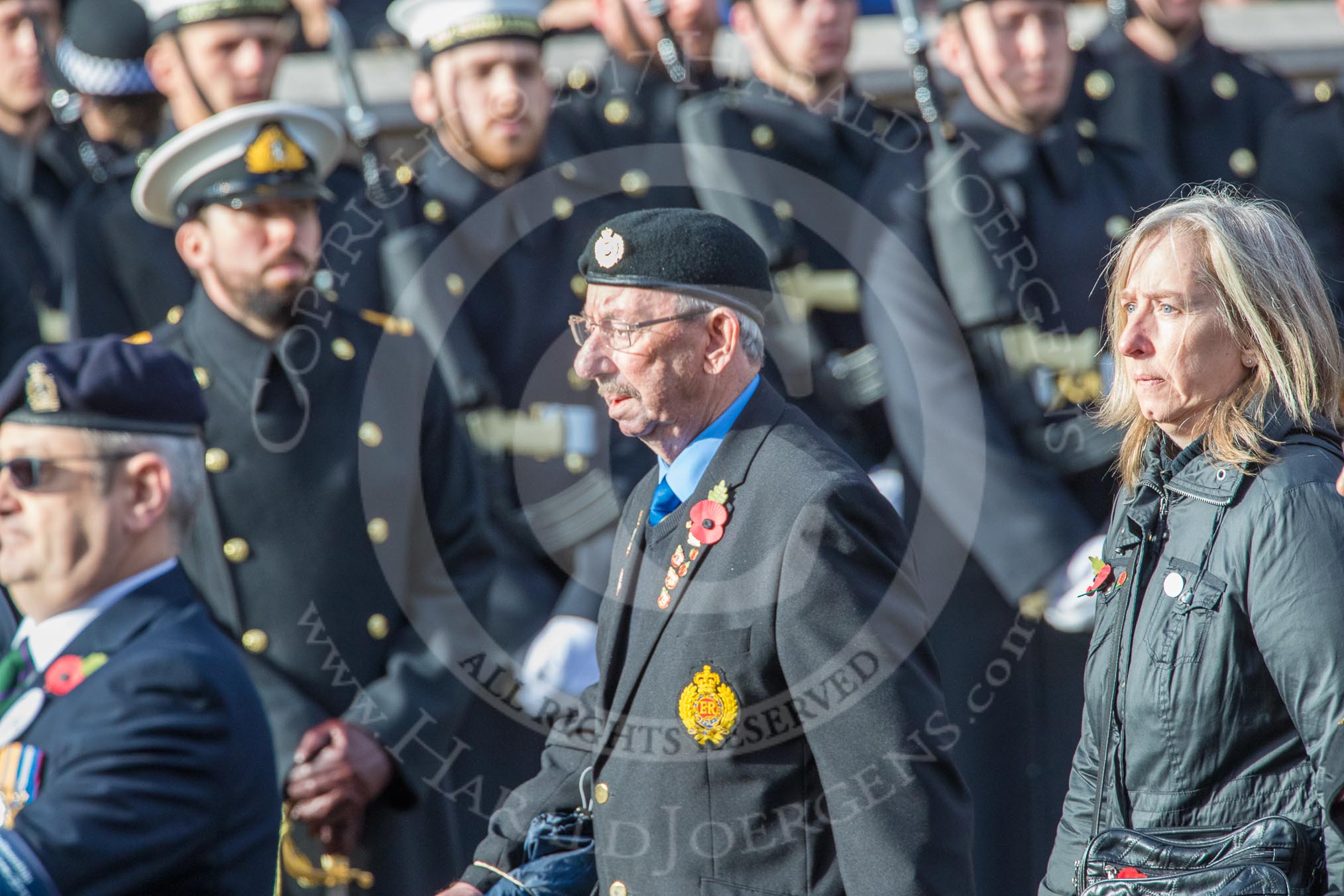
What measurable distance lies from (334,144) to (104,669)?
8.49 ft

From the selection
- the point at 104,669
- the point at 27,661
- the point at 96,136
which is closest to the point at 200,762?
the point at 104,669


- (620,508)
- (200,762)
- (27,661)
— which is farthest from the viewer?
(620,508)

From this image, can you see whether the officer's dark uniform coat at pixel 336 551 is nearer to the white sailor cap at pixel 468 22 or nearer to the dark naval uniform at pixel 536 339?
the dark naval uniform at pixel 536 339

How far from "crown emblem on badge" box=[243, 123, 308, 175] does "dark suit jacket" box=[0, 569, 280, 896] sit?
6.56ft

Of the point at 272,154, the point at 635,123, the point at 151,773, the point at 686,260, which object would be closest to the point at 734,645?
the point at 686,260

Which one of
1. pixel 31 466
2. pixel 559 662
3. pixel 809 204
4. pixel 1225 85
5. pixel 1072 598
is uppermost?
pixel 1225 85

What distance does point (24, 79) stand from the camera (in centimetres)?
641

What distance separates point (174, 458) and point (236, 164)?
178cm

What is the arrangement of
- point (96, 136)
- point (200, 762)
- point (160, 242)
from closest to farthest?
point (200, 762) → point (160, 242) → point (96, 136)

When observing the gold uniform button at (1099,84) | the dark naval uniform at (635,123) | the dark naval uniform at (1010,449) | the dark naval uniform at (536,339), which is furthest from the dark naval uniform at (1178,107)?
the dark naval uniform at (536,339)

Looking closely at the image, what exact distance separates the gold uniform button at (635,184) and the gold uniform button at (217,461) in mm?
1609

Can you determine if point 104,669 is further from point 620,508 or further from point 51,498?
point 620,508

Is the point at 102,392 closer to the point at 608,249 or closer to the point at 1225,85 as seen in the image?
the point at 608,249

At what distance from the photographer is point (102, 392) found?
347 cm
